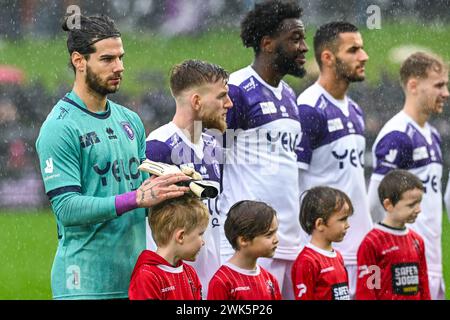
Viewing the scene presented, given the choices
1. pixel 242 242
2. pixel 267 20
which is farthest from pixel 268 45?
pixel 242 242

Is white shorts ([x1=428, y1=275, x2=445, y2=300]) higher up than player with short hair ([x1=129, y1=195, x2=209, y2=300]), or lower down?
lower down

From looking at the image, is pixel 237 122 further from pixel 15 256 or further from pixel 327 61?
pixel 15 256

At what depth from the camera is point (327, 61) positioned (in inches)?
304

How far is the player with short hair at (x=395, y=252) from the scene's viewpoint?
23.0ft

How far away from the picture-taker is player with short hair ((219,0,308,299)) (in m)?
6.80

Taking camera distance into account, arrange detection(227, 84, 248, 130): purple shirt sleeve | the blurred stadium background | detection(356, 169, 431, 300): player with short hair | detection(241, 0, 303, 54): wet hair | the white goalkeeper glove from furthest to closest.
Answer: the blurred stadium background < detection(241, 0, 303, 54): wet hair < detection(356, 169, 431, 300): player with short hair < detection(227, 84, 248, 130): purple shirt sleeve < the white goalkeeper glove

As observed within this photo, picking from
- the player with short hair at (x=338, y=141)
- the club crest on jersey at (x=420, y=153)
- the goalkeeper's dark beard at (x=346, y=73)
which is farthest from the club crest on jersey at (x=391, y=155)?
the goalkeeper's dark beard at (x=346, y=73)

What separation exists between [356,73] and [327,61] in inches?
6.9

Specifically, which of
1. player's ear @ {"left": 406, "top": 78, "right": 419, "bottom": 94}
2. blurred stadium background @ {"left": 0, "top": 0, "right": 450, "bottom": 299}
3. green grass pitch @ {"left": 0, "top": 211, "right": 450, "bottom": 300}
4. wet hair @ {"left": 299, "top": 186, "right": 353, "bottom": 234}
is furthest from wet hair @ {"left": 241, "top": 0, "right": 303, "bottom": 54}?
blurred stadium background @ {"left": 0, "top": 0, "right": 450, "bottom": 299}

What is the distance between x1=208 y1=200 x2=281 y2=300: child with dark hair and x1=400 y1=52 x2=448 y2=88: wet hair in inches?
95.7

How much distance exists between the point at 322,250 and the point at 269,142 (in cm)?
58

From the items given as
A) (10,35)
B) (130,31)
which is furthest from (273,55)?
(10,35)

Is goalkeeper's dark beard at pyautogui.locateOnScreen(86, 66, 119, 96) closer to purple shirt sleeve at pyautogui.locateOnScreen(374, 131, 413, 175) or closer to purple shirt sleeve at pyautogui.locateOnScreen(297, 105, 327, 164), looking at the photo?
purple shirt sleeve at pyautogui.locateOnScreen(297, 105, 327, 164)
